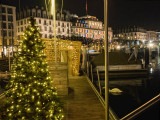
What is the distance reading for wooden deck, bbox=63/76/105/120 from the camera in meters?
5.97

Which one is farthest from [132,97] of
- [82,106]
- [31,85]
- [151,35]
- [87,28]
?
[151,35]

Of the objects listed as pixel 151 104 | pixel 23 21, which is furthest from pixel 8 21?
pixel 151 104

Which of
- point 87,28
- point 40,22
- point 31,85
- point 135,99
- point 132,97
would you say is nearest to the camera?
point 31,85

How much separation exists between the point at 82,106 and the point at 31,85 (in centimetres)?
346

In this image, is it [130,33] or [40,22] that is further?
[130,33]

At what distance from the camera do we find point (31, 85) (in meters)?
4.11

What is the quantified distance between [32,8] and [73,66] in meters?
58.0

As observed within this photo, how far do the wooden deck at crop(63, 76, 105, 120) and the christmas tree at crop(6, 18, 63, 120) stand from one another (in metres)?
1.80

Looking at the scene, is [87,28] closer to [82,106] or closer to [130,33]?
[130,33]

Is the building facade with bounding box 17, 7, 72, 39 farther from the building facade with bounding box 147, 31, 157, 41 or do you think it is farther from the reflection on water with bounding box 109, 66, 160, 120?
the building facade with bounding box 147, 31, 157, 41

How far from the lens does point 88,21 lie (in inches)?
3890

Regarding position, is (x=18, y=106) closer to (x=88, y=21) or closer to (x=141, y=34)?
(x=88, y=21)

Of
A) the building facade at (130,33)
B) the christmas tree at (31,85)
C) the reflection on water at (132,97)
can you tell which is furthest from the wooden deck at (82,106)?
the building facade at (130,33)

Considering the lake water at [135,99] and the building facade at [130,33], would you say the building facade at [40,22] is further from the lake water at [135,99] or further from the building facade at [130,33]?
the building facade at [130,33]
